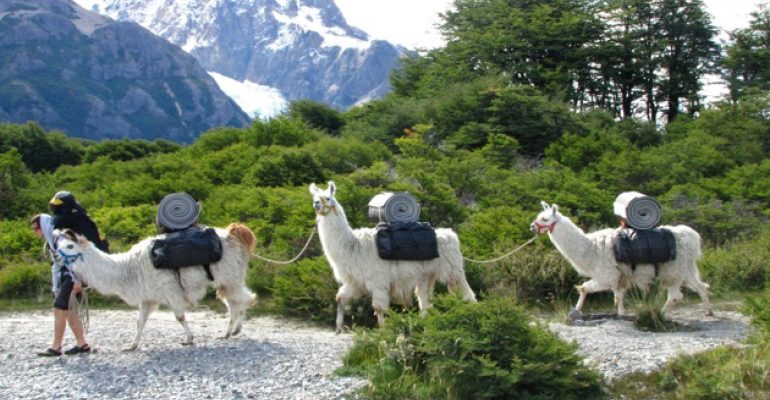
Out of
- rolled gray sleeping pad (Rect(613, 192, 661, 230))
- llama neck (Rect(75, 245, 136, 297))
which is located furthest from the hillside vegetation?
llama neck (Rect(75, 245, 136, 297))

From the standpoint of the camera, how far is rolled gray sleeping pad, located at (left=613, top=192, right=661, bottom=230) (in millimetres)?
12188

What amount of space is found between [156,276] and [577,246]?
6320 mm

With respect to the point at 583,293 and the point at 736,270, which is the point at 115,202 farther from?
the point at 736,270

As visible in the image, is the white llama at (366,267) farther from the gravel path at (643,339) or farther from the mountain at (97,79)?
the mountain at (97,79)

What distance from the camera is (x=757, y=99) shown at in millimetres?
31906

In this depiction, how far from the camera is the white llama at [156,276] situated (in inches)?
401

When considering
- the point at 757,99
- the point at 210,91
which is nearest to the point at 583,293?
the point at 757,99

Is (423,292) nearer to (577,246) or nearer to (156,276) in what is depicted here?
(577,246)

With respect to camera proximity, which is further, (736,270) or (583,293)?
(736,270)

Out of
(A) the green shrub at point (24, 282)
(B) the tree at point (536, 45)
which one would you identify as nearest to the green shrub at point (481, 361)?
(A) the green shrub at point (24, 282)

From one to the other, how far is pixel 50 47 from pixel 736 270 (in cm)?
14424

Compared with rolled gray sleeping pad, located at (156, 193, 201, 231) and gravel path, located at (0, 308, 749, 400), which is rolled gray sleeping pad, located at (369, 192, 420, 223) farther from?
rolled gray sleeping pad, located at (156, 193, 201, 231)

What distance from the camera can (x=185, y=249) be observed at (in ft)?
34.4

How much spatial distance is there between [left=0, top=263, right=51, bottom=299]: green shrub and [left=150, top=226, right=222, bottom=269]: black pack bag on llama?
6.91 m
